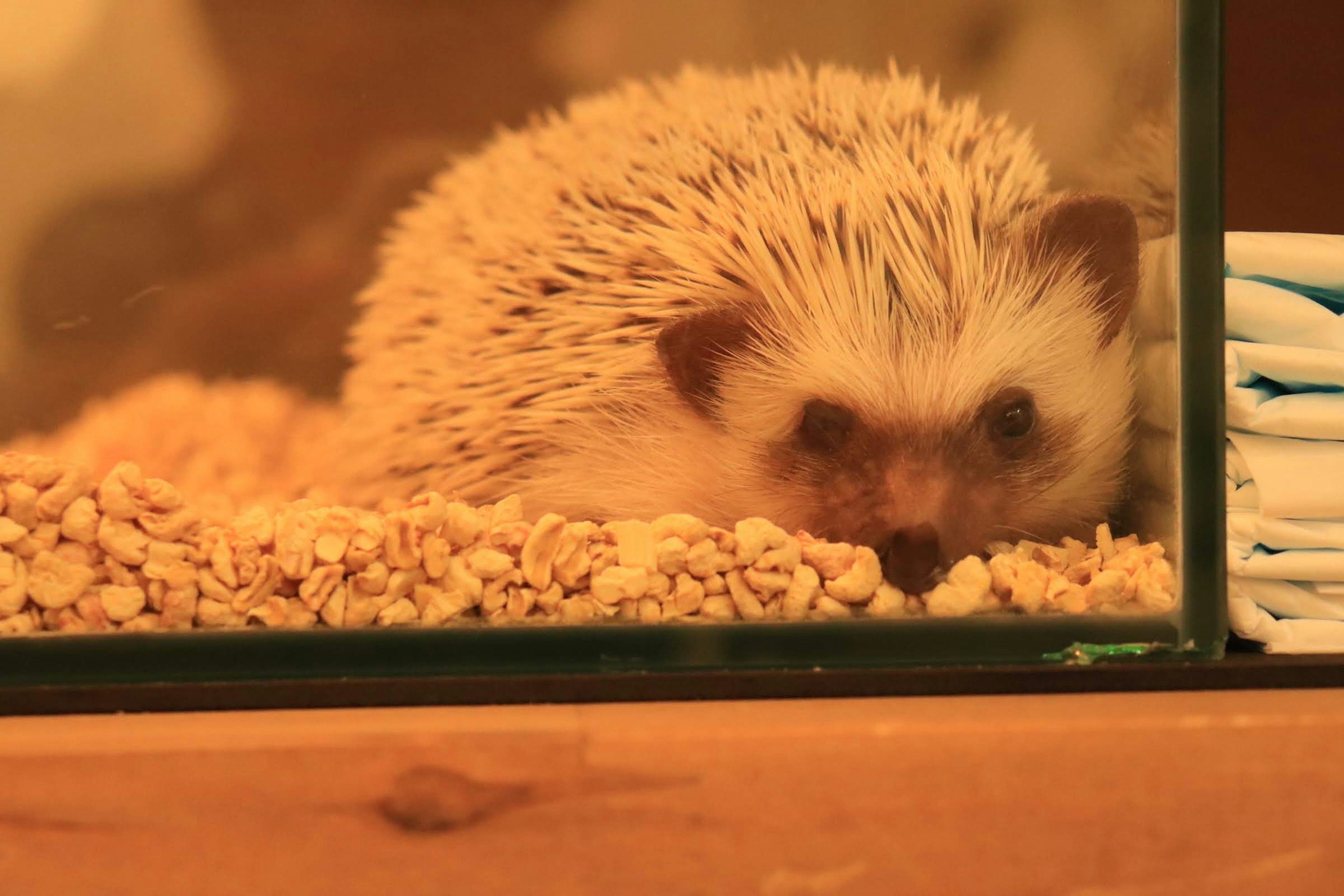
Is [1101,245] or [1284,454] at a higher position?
[1101,245]

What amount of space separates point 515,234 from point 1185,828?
63 centimetres

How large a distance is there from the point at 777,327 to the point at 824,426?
3.2 inches

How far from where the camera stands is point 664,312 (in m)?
0.76

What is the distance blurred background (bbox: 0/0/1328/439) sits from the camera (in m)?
0.74

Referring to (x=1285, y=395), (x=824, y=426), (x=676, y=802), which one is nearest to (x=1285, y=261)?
(x=1285, y=395)

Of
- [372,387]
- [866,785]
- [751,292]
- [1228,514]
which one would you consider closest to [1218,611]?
[1228,514]

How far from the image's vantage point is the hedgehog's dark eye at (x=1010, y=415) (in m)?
0.76

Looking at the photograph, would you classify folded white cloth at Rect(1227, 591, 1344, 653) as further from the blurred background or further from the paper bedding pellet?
the blurred background

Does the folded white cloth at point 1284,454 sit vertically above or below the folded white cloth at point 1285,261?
below

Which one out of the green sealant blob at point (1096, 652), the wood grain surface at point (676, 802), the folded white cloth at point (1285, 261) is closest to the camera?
the wood grain surface at point (676, 802)

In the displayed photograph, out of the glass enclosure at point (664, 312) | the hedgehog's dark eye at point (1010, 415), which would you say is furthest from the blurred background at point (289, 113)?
the hedgehog's dark eye at point (1010, 415)

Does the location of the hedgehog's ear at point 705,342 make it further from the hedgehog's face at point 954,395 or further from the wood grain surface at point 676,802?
the wood grain surface at point 676,802

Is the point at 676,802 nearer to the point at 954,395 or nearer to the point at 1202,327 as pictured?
the point at 954,395

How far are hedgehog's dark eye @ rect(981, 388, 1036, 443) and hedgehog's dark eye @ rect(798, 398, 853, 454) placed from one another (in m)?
0.10
